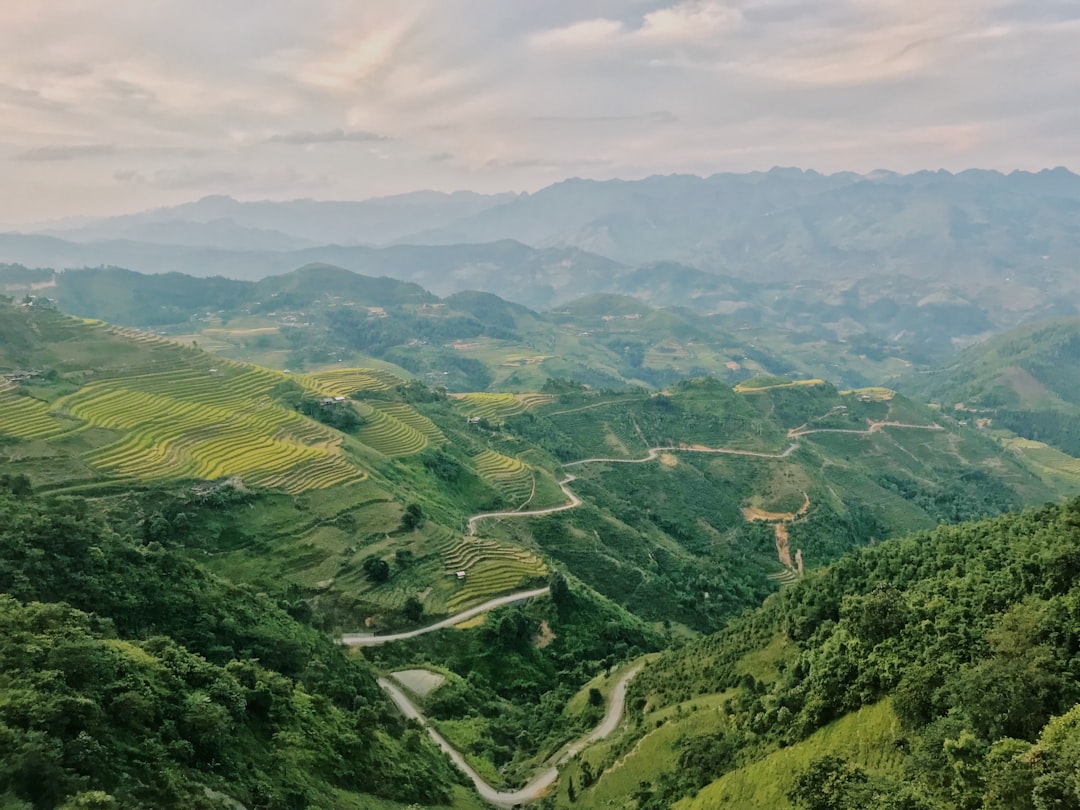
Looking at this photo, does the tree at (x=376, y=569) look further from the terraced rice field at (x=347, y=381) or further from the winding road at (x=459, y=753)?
the terraced rice field at (x=347, y=381)

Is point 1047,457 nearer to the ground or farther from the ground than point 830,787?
nearer to the ground

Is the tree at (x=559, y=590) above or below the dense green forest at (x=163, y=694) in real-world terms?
below

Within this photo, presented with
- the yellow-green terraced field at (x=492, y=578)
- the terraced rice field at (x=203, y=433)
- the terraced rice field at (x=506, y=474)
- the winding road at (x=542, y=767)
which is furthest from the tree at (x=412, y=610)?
the terraced rice field at (x=506, y=474)

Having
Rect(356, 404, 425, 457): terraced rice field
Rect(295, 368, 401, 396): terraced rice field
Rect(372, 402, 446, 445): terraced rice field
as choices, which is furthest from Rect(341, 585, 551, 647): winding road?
Rect(295, 368, 401, 396): terraced rice field

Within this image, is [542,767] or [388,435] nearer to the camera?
[542,767]

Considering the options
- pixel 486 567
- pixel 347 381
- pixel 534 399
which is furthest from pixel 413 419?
pixel 486 567

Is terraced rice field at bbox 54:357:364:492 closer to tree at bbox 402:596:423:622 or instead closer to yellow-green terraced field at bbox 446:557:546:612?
yellow-green terraced field at bbox 446:557:546:612

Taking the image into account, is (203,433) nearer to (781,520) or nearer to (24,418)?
(24,418)

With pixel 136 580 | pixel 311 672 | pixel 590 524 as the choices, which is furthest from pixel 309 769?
pixel 590 524
